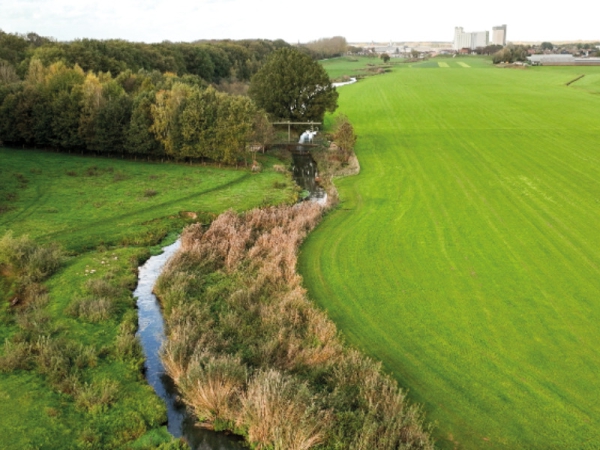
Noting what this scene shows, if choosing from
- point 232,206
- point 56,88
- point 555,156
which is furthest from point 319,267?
point 56,88

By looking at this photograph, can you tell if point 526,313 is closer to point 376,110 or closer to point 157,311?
point 157,311

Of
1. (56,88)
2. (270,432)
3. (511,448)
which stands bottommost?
(511,448)

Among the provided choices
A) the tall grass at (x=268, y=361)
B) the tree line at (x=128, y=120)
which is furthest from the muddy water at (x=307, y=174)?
the tall grass at (x=268, y=361)

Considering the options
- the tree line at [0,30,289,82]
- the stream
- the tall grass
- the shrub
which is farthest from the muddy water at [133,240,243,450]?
the tree line at [0,30,289,82]

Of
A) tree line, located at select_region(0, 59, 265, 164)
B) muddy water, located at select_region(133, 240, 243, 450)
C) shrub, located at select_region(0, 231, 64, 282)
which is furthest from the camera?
tree line, located at select_region(0, 59, 265, 164)

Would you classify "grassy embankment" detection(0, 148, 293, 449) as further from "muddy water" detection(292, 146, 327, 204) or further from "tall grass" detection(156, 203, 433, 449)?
"muddy water" detection(292, 146, 327, 204)

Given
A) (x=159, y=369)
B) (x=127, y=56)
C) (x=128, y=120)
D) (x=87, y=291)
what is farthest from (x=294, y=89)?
(x=159, y=369)
